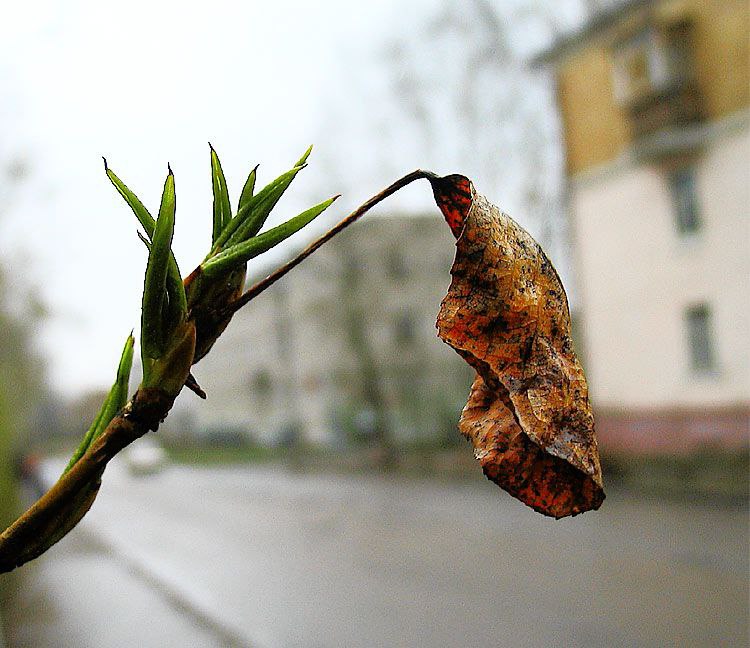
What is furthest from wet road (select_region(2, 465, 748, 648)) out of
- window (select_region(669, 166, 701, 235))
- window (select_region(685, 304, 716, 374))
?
window (select_region(669, 166, 701, 235))

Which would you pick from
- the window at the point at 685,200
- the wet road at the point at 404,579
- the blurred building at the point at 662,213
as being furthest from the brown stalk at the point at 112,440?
the window at the point at 685,200

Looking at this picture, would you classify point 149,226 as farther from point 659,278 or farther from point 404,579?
point 659,278

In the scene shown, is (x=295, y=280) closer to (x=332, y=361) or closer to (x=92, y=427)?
(x=332, y=361)

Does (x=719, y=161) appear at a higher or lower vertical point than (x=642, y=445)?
higher

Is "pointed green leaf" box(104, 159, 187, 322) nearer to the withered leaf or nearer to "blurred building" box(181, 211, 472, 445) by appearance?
the withered leaf

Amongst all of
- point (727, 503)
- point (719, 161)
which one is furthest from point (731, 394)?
point (719, 161)

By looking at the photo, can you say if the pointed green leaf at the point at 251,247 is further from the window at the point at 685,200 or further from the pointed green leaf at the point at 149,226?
the window at the point at 685,200
